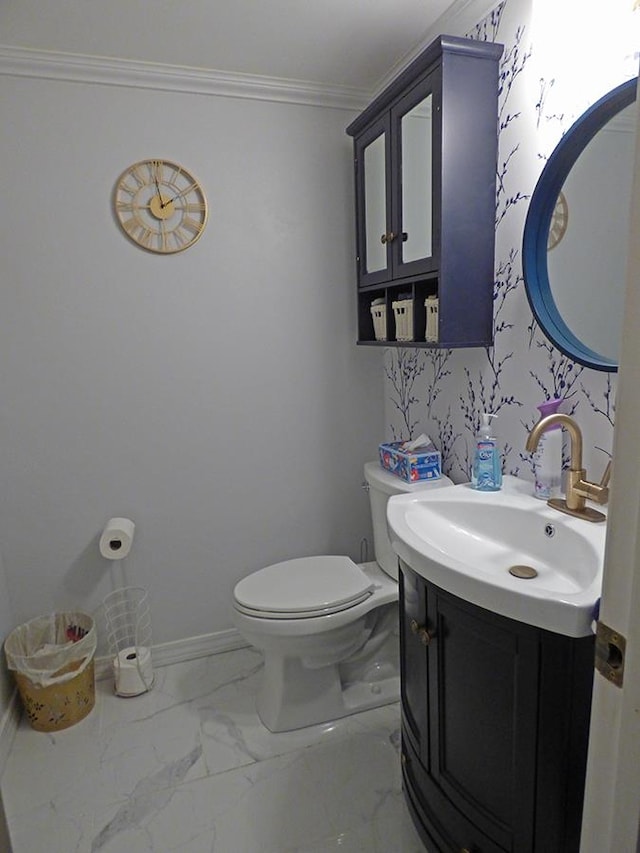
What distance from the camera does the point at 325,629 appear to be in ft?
5.60

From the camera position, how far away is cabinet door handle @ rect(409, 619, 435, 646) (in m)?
1.21

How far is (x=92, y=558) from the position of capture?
2078mm

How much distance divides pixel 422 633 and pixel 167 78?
199 centimetres

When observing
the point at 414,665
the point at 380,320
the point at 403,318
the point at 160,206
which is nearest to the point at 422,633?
the point at 414,665

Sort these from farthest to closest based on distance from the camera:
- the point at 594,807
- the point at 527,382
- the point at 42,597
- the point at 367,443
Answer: the point at 367,443 < the point at 42,597 < the point at 527,382 < the point at 594,807

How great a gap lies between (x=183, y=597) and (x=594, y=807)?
1877 mm

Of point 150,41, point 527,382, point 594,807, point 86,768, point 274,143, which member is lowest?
point 86,768

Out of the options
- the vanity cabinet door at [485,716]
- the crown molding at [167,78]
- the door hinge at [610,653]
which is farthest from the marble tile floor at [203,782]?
the crown molding at [167,78]

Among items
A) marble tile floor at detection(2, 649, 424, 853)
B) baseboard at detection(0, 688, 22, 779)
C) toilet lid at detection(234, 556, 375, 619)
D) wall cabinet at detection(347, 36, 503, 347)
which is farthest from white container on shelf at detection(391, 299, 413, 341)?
baseboard at detection(0, 688, 22, 779)

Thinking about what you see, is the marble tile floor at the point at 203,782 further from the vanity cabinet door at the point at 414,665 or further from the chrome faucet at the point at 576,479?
the chrome faucet at the point at 576,479

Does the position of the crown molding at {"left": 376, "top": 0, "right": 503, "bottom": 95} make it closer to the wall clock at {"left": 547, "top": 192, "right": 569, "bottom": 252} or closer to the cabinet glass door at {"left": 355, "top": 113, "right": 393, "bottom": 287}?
the cabinet glass door at {"left": 355, "top": 113, "right": 393, "bottom": 287}

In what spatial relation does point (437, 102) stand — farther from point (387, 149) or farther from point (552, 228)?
point (552, 228)

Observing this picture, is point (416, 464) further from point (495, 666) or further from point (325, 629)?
point (495, 666)

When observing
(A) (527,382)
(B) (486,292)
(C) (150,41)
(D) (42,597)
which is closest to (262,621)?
(D) (42,597)
